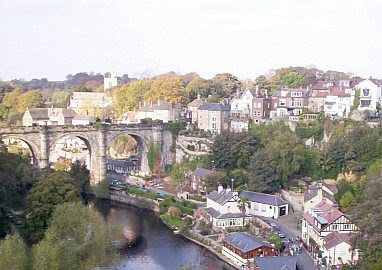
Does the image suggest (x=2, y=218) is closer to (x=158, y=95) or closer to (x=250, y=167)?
(x=250, y=167)

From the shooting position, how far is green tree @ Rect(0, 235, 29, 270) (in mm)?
16812

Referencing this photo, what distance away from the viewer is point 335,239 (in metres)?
24.8

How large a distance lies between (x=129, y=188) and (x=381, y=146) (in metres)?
18.7

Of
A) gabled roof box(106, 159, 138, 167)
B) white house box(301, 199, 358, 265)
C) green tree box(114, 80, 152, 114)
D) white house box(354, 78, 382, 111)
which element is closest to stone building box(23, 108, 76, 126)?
green tree box(114, 80, 152, 114)

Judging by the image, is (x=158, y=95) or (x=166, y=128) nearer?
(x=166, y=128)

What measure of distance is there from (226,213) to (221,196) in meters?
1.45

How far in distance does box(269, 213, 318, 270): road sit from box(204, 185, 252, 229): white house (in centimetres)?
210

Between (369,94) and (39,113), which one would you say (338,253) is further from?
(39,113)

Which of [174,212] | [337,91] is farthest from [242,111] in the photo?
[174,212]

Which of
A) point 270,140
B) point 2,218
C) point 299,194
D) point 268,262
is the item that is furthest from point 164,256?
point 270,140

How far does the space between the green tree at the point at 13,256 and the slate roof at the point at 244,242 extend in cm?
1149

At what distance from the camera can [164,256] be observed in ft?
89.2

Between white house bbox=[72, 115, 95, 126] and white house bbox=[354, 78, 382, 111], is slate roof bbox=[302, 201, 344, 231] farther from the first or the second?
white house bbox=[72, 115, 95, 126]

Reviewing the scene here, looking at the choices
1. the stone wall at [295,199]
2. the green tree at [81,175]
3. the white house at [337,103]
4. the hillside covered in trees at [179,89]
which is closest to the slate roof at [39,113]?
the hillside covered in trees at [179,89]
